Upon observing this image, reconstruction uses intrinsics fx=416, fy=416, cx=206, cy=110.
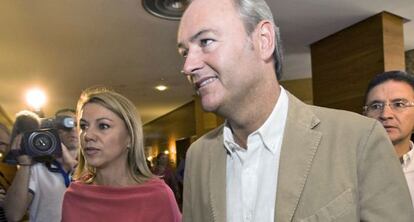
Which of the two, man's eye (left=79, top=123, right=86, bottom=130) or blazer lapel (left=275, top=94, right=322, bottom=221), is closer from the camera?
blazer lapel (left=275, top=94, right=322, bottom=221)

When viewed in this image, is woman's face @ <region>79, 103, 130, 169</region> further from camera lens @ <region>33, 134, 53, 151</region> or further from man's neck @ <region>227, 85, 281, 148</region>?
man's neck @ <region>227, 85, 281, 148</region>

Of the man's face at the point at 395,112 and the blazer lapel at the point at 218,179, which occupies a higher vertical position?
the man's face at the point at 395,112

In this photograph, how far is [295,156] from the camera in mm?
852

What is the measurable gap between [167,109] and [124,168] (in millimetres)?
8123

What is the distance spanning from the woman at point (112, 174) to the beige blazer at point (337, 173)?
79 cm

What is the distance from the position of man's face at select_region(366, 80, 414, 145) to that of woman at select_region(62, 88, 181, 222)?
0.87 metres

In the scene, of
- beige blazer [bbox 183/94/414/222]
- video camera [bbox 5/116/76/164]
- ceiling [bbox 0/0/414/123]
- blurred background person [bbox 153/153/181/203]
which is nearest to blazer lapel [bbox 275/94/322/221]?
beige blazer [bbox 183/94/414/222]

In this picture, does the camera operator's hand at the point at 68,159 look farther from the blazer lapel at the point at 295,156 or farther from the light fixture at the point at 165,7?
the light fixture at the point at 165,7

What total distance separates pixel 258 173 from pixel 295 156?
101 millimetres

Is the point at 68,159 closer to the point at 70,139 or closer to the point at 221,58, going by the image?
the point at 70,139

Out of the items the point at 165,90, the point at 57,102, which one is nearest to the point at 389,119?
the point at 165,90

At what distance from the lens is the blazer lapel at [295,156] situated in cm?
81

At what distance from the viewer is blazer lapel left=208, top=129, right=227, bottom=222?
0.91 meters

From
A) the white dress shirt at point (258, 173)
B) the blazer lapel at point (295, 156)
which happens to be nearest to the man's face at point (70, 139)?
the white dress shirt at point (258, 173)
